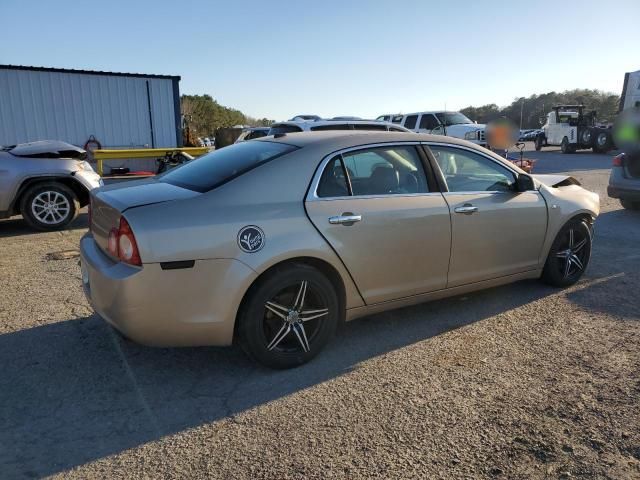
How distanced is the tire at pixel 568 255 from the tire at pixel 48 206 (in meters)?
6.87

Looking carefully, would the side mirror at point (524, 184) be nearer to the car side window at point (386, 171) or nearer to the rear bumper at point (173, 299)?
the car side window at point (386, 171)

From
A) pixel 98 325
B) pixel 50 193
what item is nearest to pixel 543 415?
pixel 98 325

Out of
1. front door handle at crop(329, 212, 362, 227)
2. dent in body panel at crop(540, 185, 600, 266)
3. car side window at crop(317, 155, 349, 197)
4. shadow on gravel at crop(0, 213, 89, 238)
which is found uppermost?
car side window at crop(317, 155, 349, 197)

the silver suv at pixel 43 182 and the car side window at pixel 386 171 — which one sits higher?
the car side window at pixel 386 171

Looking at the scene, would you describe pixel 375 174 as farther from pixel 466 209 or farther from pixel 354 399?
pixel 354 399

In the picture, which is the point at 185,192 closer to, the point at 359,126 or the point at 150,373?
the point at 150,373

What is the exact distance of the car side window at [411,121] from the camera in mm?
19828

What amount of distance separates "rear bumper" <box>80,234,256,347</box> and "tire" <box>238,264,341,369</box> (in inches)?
4.5

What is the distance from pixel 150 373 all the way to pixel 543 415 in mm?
2455

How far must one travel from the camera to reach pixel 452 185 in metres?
4.13

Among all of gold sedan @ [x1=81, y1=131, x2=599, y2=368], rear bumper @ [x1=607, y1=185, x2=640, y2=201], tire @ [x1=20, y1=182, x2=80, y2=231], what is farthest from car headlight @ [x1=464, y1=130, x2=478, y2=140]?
gold sedan @ [x1=81, y1=131, x2=599, y2=368]

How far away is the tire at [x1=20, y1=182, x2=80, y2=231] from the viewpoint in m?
7.70

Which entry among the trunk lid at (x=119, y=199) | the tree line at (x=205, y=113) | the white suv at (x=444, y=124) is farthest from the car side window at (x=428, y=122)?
the tree line at (x=205, y=113)

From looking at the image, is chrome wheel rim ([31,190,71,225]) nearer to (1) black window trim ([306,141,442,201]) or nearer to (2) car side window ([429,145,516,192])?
(1) black window trim ([306,141,442,201])
